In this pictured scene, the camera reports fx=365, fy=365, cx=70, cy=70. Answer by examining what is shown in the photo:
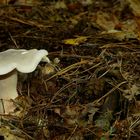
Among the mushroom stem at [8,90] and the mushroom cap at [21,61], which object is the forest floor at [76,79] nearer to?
the mushroom stem at [8,90]

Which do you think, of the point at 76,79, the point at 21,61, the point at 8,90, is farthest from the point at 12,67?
the point at 76,79

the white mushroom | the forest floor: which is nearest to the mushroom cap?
the white mushroom

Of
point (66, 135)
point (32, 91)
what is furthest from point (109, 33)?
point (66, 135)

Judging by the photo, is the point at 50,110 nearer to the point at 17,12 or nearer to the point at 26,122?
the point at 26,122

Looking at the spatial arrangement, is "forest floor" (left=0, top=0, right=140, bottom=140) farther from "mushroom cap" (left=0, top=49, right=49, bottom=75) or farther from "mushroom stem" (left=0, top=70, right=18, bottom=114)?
"mushroom cap" (left=0, top=49, right=49, bottom=75)

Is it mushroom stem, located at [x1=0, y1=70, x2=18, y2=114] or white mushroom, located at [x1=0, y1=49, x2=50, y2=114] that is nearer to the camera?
white mushroom, located at [x1=0, y1=49, x2=50, y2=114]
